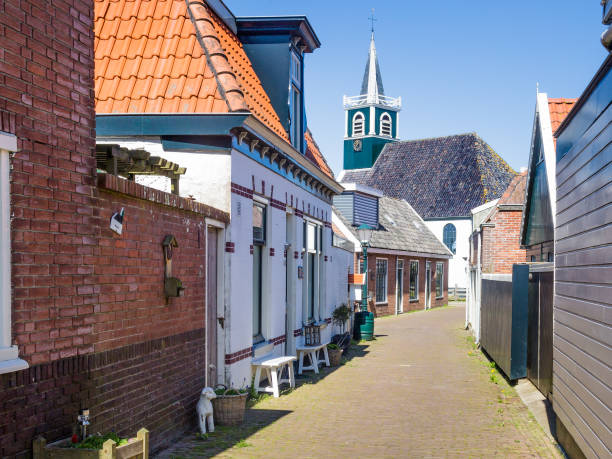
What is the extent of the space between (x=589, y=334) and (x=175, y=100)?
6.41 m

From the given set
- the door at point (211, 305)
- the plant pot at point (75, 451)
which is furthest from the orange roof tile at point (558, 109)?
the plant pot at point (75, 451)

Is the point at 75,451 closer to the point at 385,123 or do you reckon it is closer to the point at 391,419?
the point at 391,419

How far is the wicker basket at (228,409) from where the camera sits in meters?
8.81

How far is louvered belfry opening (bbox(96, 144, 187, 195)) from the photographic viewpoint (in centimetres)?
675

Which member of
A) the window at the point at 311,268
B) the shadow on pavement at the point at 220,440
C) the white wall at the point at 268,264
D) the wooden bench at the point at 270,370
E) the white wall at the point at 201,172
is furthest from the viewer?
the window at the point at 311,268

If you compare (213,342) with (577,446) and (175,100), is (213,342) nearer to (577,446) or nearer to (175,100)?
(175,100)

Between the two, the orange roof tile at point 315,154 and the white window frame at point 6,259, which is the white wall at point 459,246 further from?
the white window frame at point 6,259

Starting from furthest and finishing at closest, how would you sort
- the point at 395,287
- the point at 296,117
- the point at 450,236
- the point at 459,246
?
1. the point at 450,236
2. the point at 459,246
3. the point at 395,287
4. the point at 296,117

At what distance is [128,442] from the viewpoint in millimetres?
5664

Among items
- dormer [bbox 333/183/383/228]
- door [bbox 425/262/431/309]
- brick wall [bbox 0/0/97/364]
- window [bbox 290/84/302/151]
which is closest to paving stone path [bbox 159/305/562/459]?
brick wall [bbox 0/0/97/364]

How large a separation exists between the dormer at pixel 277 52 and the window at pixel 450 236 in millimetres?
34898

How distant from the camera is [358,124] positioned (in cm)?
6594

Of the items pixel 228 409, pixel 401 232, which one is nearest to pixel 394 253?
pixel 401 232

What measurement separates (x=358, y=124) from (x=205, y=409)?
194ft
